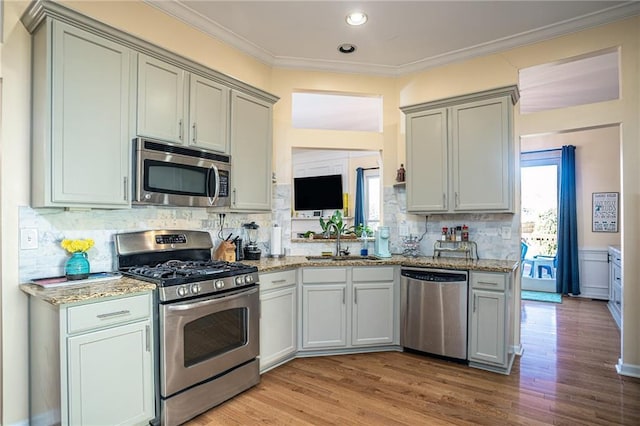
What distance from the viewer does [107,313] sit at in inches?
76.2

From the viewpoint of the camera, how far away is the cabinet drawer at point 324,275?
3281mm

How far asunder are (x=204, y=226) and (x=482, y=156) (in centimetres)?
259

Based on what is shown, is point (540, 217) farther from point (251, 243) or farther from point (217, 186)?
point (217, 186)

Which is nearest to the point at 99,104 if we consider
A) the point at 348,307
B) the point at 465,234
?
the point at 348,307

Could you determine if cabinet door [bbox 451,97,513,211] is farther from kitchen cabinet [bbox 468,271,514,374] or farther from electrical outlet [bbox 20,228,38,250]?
electrical outlet [bbox 20,228,38,250]

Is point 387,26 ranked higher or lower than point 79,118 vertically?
higher

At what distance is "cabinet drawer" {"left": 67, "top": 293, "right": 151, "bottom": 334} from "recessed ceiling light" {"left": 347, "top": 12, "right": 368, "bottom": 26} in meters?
2.64

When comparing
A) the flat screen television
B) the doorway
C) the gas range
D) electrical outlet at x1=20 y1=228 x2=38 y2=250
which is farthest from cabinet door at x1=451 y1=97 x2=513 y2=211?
the doorway

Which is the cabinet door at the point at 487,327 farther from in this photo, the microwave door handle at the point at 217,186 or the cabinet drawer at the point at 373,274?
the microwave door handle at the point at 217,186

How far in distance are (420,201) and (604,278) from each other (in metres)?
4.25

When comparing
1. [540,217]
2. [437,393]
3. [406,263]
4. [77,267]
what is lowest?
[437,393]

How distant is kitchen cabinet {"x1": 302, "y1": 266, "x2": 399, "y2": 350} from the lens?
3.29 metres

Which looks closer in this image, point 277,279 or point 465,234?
point 277,279

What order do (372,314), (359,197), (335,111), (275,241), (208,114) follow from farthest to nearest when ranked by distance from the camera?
1. (359,197)
2. (335,111)
3. (275,241)
4. (372,314)
5. (208,114)
